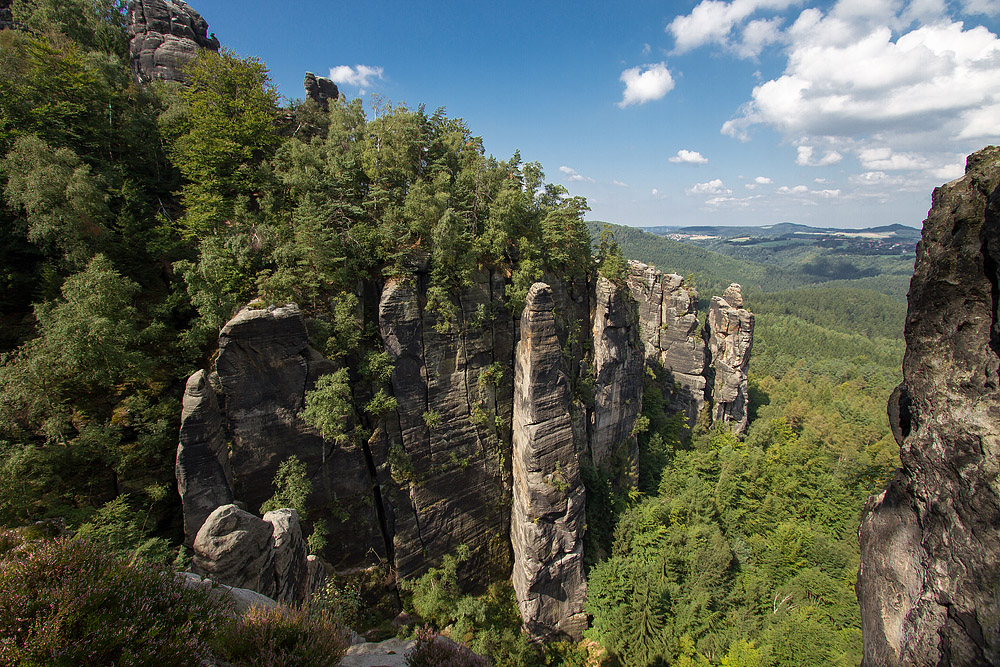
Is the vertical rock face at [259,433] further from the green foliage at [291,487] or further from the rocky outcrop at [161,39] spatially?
the rocky outcrop at [161,39]

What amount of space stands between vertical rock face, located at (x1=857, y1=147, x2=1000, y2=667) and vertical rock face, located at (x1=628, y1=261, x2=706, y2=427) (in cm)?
3795

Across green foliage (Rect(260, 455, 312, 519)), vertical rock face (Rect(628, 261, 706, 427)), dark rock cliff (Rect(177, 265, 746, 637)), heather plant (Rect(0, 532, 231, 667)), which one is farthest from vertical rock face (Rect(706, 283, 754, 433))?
heather plant (Rect(0, 532, 231, 667))

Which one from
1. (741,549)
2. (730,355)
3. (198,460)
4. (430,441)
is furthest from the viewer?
(730,355)

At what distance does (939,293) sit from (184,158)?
27.0 m

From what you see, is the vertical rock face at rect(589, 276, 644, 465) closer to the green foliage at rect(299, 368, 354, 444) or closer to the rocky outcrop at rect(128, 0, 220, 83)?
the green foliage at rect(299, 368, 354, 444)

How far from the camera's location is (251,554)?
33.2 feet

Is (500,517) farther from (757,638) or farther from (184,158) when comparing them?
(184,158)

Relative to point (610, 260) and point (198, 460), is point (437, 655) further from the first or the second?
point (610, 260)

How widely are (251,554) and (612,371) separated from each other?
23035mm

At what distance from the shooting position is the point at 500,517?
21484 mm

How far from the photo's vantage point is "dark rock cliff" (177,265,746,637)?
46.4ft

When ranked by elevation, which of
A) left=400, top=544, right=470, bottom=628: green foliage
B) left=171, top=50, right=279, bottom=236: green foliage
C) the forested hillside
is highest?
left=171, top=50, right=279, bottom=236: green foliage

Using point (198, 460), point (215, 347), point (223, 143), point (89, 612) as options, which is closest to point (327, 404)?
point (198, 460)

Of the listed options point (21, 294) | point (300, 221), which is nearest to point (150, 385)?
point (21, 294)
